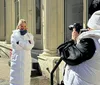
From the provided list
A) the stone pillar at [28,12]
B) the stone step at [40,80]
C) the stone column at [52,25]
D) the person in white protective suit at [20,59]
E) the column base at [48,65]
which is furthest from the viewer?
the stone pillar at [28,12]

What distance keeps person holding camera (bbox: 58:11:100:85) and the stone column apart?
652 cm

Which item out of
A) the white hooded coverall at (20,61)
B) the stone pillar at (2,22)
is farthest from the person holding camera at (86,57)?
the stone pillar at (2,22)

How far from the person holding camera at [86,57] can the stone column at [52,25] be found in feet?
21.4

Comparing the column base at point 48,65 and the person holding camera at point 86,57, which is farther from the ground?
the person holding camera at point 86,57

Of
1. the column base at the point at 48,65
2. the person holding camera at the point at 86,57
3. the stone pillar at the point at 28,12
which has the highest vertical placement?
the stone pillar at the point at 28,12

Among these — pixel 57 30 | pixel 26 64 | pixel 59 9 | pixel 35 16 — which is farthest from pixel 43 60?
pixel 35 16

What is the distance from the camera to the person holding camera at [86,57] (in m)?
2.35

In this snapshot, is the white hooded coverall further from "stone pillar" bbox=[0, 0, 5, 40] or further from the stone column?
"stone pillar" bbox=[0, 0, 5, 40]

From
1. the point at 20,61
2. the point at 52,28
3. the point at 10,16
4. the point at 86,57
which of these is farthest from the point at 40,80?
the point at 10,16

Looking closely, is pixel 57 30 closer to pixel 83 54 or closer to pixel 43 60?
pixel 43 60

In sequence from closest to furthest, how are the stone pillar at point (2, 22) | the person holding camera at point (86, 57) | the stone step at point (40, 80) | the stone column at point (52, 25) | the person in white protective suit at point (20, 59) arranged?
1. the person holding camera at point (86, 57)
2. the person in white protective suit at point (20, 59)
3. the stone step at point (40, 80)
4. the stone column at point (52, 25)
5. the stone pillar at point (2, 22)

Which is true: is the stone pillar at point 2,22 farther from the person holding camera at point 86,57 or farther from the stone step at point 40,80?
the person holding camera at point 86,57

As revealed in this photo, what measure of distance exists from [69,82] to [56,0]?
6.64 meters

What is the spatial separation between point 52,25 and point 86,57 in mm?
6668
